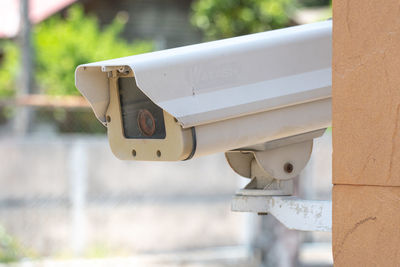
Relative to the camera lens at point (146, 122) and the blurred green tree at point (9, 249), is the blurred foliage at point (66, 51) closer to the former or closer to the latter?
the blurred green tree at point (9, 249)

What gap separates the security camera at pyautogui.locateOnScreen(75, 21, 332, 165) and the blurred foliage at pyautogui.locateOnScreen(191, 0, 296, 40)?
12.8m

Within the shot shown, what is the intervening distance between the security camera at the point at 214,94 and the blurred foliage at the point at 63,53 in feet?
31.7

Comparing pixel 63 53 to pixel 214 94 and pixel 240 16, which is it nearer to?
pixel 240 16

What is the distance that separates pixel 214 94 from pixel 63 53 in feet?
35.3

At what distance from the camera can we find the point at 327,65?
223 cm

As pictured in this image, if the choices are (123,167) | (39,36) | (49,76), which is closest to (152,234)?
(123,167)

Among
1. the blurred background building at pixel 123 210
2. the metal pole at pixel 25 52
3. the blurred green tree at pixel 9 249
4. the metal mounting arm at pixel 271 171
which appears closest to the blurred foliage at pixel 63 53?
the metal pole at pixel 25 52

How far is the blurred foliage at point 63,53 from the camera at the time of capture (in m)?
12.3

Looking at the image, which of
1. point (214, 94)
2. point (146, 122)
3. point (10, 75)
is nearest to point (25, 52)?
point (10, 75)

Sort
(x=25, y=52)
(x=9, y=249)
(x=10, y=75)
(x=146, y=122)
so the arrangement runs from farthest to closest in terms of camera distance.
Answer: (x=10, y=75) < (x=25, y=52) < (x=9, y=249) < (x=146, y=122)

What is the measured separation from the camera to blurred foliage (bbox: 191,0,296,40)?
15.0 meters

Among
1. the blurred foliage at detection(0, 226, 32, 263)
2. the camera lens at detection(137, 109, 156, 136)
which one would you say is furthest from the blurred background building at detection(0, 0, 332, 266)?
the camera lens at detection(137, 109, 156, 136)

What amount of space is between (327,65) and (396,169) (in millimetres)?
659

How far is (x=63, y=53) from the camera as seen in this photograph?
1253cm
